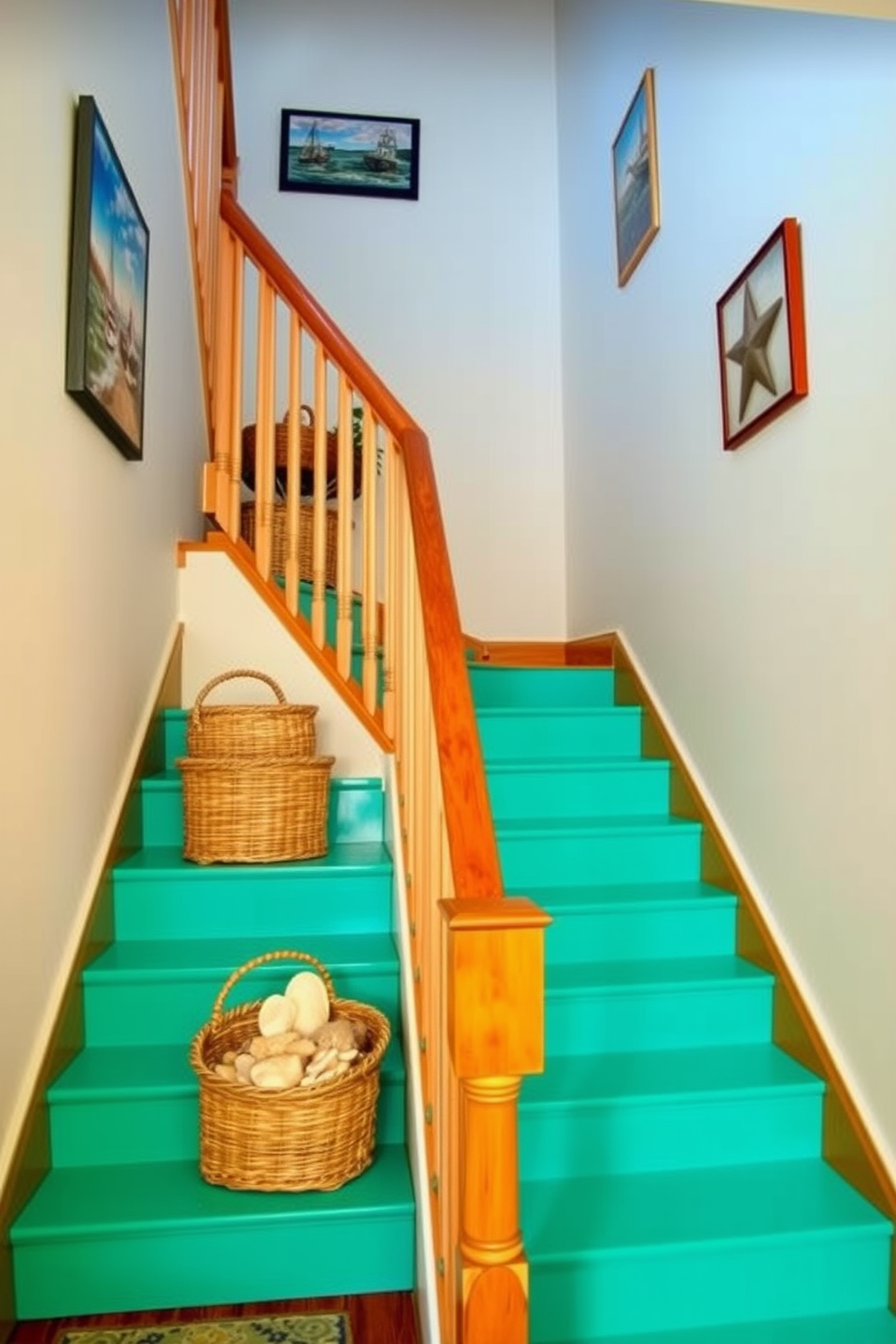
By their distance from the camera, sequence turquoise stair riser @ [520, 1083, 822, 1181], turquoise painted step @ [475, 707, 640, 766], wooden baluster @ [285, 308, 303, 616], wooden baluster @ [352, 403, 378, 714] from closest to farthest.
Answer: turquoise stair riser @ [520, 1083, 822, 1181] → wooden baluster @ [352, 403, 378, 714] → wooden baluster @ [285, 308, 303, 616] → turquoise painted step @ [475, 707, 640, 766]

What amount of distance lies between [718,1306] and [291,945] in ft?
3.44

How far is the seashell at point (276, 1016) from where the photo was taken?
1.65m

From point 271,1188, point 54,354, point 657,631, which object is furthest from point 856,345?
point 271,1188

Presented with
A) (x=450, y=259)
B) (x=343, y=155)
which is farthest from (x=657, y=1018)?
(x=343, y=155)

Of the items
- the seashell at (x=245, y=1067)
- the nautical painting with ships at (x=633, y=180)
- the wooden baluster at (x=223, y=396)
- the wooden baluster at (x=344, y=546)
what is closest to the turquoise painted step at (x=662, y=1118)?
the seashell at (x=245, y=1067)

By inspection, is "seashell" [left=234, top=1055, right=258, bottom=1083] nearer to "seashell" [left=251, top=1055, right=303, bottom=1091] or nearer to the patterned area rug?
"seashell" [left=251, top=1055, right=303, bottom=1091]

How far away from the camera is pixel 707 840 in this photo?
7.75 feet

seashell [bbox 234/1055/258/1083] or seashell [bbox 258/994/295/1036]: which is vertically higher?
seashell [bbox 258/994/295/1036]

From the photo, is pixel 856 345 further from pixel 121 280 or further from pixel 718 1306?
pixel 718 1306

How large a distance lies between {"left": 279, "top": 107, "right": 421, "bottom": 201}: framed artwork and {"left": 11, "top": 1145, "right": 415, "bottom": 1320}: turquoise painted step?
3.95 metres

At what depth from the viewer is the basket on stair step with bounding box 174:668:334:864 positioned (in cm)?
207

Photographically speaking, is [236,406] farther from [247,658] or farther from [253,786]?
[253,786]

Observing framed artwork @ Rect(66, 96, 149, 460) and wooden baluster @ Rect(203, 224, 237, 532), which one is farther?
wooden baluster @ Rect(203, 224, 237, 532)

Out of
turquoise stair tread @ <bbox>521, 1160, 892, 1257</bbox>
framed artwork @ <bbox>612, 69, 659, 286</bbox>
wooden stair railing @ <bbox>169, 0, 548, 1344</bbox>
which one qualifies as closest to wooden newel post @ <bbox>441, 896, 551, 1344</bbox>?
wooden stair railing @ <bbox>169, 0, 548, 1344</bbox>
